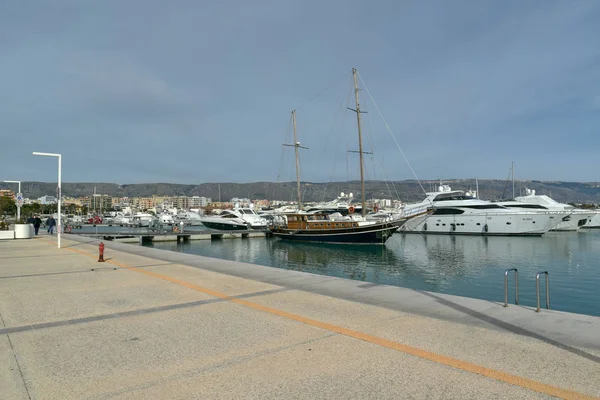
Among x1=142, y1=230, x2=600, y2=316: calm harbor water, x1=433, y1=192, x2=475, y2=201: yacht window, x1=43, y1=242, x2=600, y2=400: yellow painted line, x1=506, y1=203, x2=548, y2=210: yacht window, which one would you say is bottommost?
x1=142, y1=230, x2=600, y2=316: calm harbor water

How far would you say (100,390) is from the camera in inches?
167

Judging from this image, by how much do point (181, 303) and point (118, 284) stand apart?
336 centimetres

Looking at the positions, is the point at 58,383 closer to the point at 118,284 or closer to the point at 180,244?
the point at 118,284

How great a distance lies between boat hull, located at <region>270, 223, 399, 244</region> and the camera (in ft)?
137

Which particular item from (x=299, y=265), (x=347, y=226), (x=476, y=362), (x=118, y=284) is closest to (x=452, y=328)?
(x=476, y=362)

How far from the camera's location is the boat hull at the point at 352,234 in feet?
137

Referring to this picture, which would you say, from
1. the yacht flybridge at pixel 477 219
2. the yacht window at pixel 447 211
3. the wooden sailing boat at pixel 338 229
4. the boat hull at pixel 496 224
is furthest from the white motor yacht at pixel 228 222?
the yacht window at pixel 447 211

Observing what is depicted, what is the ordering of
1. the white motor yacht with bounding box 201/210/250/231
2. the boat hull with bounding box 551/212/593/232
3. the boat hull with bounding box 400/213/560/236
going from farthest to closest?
the boat hull with bounding box 551/212/593/232 < the white motor yacht with bounding box 201/210/250/231 < the boat hull with bounding box 400/213/560/236

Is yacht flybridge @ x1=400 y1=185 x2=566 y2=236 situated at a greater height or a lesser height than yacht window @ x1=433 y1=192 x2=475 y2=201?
lesser

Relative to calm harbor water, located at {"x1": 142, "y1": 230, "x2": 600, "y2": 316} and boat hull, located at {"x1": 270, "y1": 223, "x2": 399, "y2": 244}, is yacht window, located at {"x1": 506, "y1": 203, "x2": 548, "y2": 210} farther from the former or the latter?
boat hull, located at {"x1": 270, "y1": 223, "x2": 399, "y2": 244}

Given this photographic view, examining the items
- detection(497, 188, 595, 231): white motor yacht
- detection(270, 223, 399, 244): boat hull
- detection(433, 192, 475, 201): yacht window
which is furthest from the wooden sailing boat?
detection(497, 188, 595, 231): white motor yacht

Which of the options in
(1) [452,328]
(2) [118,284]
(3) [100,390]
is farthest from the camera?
(2) [118,284]

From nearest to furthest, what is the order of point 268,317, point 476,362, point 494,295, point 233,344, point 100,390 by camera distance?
point 100,390
point 476,362
point 233,344
point 268,317
point 494,295

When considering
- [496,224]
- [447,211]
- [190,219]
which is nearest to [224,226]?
[447,211]
